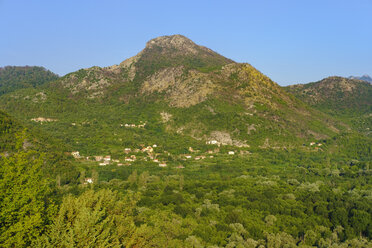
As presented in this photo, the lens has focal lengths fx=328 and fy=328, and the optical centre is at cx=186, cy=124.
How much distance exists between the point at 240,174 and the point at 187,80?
8731cm

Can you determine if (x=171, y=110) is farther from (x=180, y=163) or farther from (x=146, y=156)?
(x=180, y=163)

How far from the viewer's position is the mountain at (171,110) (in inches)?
4811

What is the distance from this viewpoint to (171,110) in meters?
148

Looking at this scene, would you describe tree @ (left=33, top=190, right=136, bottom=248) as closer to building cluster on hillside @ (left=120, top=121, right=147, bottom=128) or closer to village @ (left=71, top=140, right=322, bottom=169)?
village @ (left=71, top=140, right=322, bottom=169)

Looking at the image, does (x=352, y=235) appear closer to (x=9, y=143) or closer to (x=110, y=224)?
(x=110, y=224)

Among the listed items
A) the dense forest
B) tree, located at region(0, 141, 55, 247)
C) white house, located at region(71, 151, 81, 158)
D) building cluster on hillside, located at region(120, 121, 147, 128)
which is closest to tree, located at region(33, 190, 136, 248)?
the dense forest

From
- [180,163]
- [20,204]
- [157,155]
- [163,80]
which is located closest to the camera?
[20,204]

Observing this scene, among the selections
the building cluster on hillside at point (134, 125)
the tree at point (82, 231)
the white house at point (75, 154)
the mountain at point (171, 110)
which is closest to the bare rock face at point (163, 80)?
the mountain at point (171, 110)

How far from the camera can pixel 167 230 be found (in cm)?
3756

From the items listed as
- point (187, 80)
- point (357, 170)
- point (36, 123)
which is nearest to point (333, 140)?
point (357, 170)

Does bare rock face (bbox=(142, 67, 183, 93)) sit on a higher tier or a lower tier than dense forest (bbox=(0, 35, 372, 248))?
higher

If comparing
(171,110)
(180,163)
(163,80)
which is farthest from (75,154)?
(163,80)

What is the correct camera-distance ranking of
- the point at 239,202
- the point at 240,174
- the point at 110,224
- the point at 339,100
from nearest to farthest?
the point at 110,224, the point at 239,202, the point at 240,174, the point at 339,100

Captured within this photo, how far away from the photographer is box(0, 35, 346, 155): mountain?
122m
